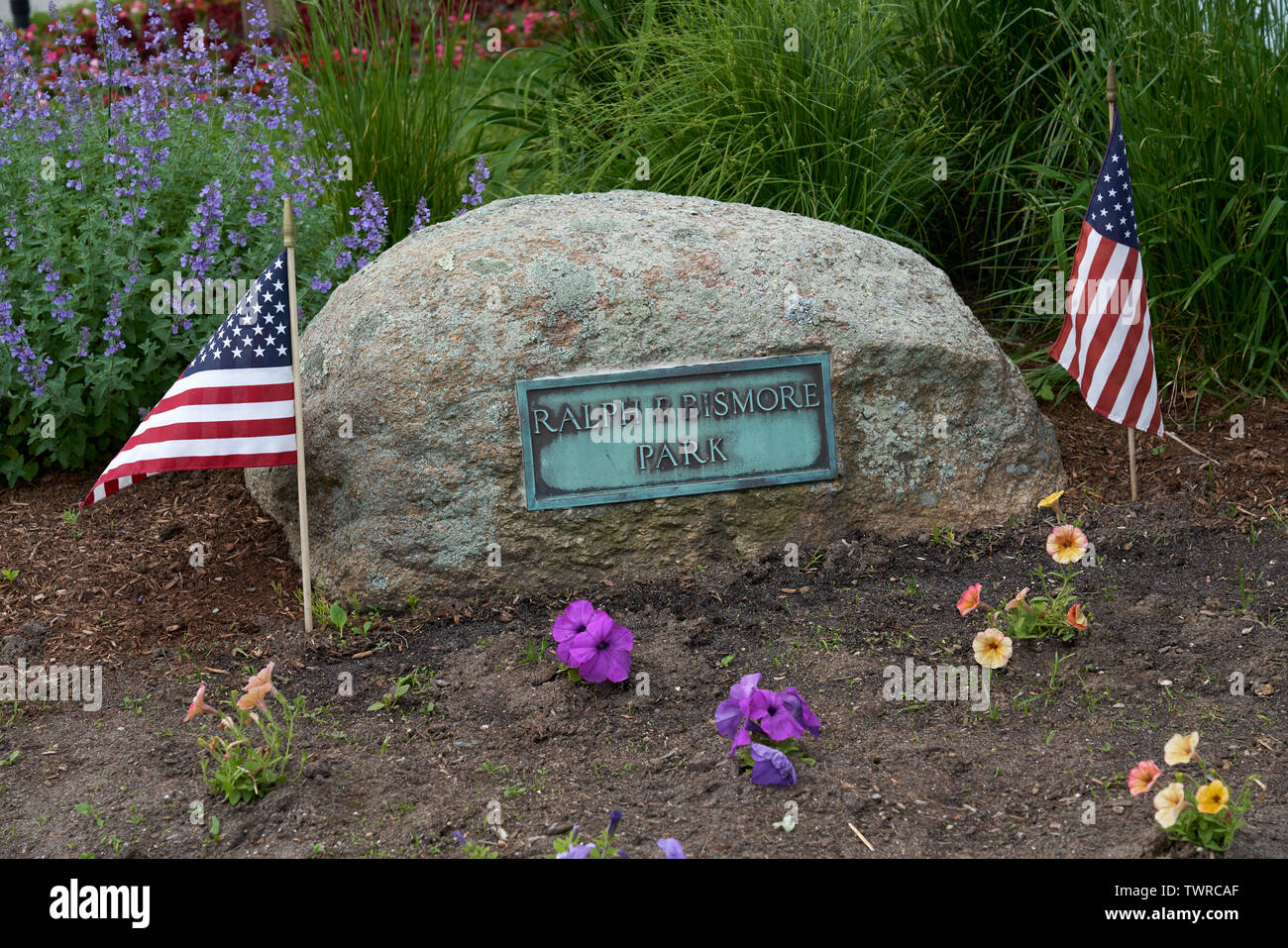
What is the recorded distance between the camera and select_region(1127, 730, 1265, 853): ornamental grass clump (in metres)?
2.50

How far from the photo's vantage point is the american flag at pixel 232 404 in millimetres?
3576

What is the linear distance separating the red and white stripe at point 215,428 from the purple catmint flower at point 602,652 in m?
1.06

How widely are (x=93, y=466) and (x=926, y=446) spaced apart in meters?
3.15

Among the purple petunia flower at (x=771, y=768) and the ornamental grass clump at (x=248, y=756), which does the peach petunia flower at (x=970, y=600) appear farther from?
the ornamental grass clump at (x=248, y=756)

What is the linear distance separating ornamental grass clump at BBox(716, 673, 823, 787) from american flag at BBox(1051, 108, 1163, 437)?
167cm

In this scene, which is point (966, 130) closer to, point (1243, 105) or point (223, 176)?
point (1243, 105)

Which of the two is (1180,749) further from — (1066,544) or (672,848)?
(672,848)

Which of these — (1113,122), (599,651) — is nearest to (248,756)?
(599,651)

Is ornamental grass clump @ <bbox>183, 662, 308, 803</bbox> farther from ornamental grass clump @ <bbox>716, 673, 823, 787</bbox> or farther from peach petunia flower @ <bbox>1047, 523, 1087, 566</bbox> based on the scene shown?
peach petunia flower @ <bbox>1047, 523, 1087, 566</bbox>

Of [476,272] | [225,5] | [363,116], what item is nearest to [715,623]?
[476,272]

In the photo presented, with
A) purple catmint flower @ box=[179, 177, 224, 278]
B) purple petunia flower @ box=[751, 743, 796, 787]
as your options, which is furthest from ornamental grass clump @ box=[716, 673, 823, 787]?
purple catmint flower @ box=[179, 177, 224, 278]

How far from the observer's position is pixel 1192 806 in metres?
2.57

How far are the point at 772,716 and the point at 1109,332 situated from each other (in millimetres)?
1916

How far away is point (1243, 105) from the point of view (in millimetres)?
4762
